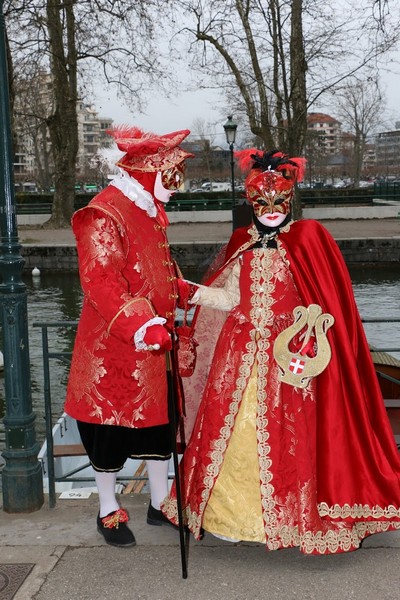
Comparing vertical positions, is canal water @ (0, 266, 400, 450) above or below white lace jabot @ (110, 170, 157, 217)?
below

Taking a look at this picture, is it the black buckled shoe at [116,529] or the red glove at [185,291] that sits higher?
the red glove at [185,291]

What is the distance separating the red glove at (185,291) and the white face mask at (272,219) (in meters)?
0.43

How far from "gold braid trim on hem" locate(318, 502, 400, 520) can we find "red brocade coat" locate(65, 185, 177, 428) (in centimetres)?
78

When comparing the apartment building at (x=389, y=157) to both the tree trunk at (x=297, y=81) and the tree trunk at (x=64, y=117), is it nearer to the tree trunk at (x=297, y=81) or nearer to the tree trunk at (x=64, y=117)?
the tree trunk at (x=64, y=117)

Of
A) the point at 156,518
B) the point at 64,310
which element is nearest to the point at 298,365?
the point at 156,518

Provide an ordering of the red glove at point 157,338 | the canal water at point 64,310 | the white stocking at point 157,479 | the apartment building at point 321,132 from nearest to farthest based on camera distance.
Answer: the red glove at point 157,338
the white stocking at point 157,479
the canal water at point 64,310
the apartment building at point 321,132

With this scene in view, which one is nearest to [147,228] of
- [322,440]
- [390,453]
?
[322,440]

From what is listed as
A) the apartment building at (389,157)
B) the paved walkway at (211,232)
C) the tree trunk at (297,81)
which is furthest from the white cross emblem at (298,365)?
the apartment building at (389,157)

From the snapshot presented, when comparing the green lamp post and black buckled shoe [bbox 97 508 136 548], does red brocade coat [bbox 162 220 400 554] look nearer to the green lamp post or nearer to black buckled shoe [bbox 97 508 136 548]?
black buckled shoe [bbox 97 508 136 548]

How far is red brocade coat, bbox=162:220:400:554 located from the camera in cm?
292

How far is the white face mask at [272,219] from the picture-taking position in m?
3.21

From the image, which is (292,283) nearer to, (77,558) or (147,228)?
(147,228)

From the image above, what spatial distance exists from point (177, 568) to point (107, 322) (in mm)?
1053

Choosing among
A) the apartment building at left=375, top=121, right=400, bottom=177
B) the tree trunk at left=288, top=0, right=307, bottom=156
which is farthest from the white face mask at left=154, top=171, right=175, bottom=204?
the apartment building at left=375, top=121, right=400, bottom=177
